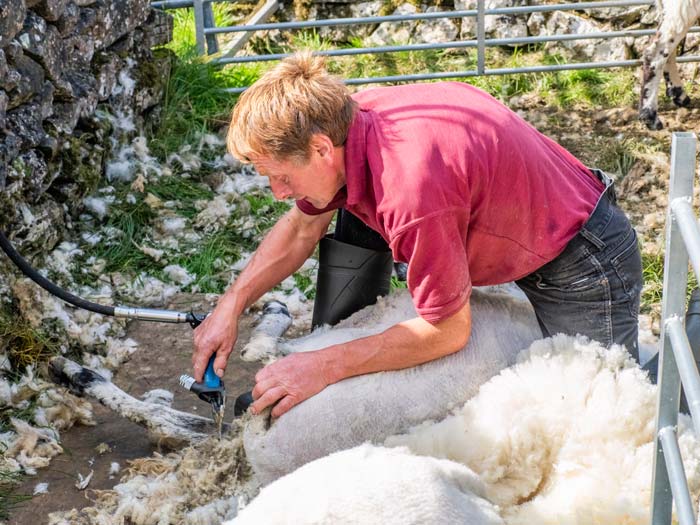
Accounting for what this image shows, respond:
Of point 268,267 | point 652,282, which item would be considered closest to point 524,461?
point 268,267

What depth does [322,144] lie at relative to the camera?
97.0 inches

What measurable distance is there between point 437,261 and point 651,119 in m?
4.16

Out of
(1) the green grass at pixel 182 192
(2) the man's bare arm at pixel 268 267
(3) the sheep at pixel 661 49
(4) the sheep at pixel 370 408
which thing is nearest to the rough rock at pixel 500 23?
Answer: (3) the sheep at pixel 661 49

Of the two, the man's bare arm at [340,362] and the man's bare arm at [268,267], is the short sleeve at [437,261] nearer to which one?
the man's bare arm at [340,362]

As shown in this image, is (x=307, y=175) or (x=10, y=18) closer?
(x=307, y=175)

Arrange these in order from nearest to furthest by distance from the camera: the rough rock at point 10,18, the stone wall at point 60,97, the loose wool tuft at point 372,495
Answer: the loose wool tuft at point 372,495, the rough rock at point 10,18, the stone wall at point 60,97

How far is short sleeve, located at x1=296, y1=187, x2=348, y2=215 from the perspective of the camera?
2.70 metres

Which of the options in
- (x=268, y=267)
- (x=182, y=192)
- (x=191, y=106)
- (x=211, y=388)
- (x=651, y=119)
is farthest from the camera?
(x=651, y=119)

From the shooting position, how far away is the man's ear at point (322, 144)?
2.45 meters

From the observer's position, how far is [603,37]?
21.6 ft

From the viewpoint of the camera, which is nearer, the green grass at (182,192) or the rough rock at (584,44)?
the green grass at (182,192)

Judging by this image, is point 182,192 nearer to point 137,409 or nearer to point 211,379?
point 137,409

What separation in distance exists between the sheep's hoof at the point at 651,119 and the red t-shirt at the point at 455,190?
3522 millimetres

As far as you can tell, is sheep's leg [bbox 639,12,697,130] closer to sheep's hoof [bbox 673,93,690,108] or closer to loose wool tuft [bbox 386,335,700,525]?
sheep's hoof [bbox 673,93,690,108]
